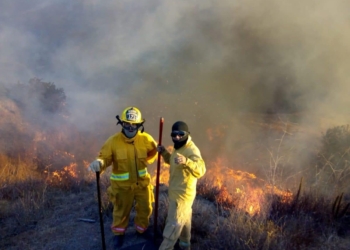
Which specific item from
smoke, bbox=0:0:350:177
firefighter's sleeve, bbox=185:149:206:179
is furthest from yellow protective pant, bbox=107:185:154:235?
smoke, bbox=0:0:350:177

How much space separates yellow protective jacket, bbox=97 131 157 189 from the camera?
3537mm

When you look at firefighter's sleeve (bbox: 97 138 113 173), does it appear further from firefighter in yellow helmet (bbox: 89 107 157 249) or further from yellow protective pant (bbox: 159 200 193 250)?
yellow protective pant (bbox: 159 200 193 250)

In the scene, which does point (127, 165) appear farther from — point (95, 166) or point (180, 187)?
point (180, 187)

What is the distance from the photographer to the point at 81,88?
15945mm

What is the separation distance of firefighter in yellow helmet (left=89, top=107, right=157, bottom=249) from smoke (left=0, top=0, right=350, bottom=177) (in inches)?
372

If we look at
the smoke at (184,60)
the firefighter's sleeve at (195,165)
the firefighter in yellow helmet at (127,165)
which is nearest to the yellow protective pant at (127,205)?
the firefighter in yellow helmet at (127,165)

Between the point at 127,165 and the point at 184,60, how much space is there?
58.6 feet

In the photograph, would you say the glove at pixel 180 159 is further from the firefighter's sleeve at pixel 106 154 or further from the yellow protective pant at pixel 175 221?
the firefighter's sleeve at pixel 106 154

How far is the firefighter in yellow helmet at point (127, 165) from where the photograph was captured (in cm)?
351

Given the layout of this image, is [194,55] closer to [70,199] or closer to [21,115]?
[21,115]

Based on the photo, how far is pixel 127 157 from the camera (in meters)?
3.57

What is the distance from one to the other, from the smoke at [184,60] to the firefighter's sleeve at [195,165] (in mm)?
10215

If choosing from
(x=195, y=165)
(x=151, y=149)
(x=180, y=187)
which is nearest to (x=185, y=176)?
(x=180, y=187)

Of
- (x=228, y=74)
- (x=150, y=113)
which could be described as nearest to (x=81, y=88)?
(x=150, y=113)
